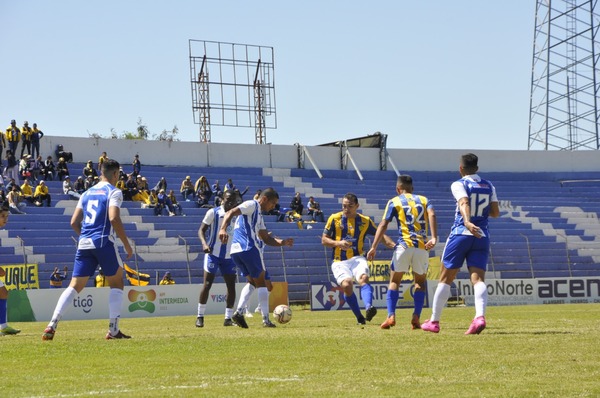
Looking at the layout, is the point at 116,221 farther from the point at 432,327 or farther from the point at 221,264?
the point at 221,264

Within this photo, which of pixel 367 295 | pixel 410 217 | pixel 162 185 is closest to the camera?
pixel 410 217

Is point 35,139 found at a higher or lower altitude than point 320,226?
higher

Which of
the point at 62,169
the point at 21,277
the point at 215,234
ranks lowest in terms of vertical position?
the point at 21,277

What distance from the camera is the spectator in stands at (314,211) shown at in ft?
136

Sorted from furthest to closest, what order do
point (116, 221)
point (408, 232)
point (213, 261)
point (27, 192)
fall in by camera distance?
1. point (27, 192)
2. point (213, 261)
3. point (408, 232)
4. point (116, 221)

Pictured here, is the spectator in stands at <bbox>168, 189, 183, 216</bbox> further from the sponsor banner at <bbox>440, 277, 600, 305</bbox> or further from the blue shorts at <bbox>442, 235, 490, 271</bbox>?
the blue shorts at <bbox>442, 235, 490, 271</bbox>

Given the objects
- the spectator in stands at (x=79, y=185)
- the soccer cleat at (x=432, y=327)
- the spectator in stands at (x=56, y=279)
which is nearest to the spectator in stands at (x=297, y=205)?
the spectator in stands at (x=79, y=185)

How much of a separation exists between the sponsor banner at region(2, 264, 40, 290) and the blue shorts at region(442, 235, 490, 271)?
20519 mm

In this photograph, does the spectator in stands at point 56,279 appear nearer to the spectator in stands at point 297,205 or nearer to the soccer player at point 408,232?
the spectator in stands at point 297,205

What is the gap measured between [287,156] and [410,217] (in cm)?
3450

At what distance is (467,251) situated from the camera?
1272cm

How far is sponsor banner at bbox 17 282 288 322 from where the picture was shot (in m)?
27.7

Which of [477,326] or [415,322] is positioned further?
[415,322]

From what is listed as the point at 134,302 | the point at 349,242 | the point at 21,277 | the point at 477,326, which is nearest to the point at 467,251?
the point at 477,326
